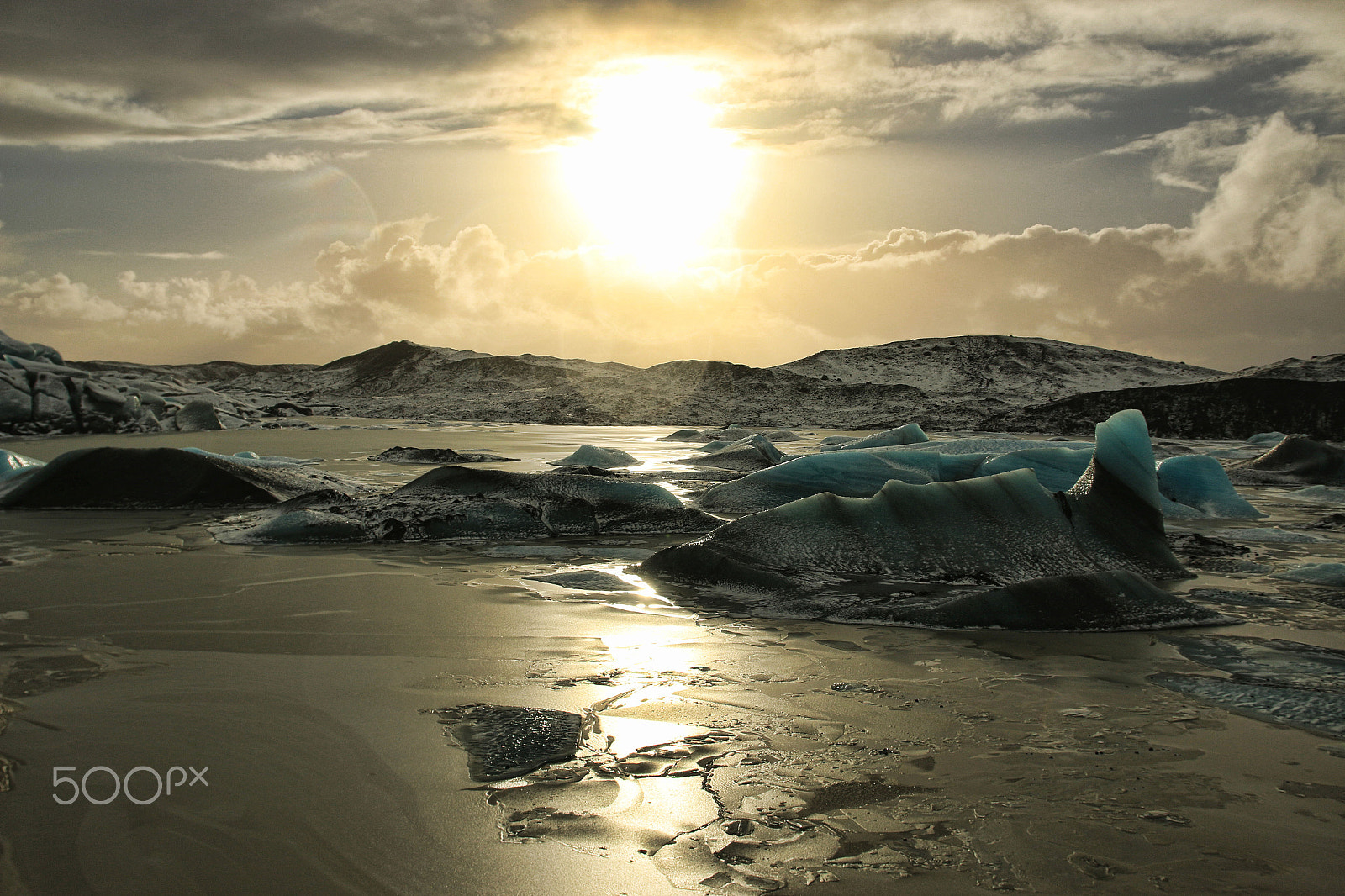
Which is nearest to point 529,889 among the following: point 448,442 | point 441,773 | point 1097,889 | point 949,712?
point 441,773

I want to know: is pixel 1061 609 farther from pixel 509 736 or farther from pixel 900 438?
pixel 900 438

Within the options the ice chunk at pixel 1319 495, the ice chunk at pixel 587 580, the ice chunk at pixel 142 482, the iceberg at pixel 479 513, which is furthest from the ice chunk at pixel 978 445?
the ice chunk at pixel 142 482

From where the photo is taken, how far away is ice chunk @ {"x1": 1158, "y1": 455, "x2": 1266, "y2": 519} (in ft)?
21.4

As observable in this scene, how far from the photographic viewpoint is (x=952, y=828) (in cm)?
160

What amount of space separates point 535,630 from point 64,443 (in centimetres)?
1581

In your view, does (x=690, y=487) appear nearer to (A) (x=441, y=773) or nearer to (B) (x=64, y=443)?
(A) (x=441, y=773)

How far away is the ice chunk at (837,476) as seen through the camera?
5930 mm

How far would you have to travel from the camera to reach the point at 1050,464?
6277 millimetres

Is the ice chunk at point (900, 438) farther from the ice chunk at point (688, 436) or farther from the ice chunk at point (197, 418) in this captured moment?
the ice chunk at point (197, 418)

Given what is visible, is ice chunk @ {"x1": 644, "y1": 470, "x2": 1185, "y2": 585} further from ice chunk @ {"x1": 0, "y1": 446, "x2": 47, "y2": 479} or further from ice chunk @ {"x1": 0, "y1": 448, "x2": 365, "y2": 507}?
ice chunk @ {"x1": 0, "y1": 446, "x2": 47, "y2": 479}

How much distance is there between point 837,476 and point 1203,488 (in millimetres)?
3277

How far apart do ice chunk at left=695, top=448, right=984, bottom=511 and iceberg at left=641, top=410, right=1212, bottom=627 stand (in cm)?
149

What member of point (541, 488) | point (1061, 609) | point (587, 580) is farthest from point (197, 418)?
point (1061, 609)

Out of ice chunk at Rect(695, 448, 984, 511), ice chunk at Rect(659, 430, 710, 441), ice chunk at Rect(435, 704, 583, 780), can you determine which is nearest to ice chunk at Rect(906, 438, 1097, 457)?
ice chunk at Rect(695, 448, 984, 511)
